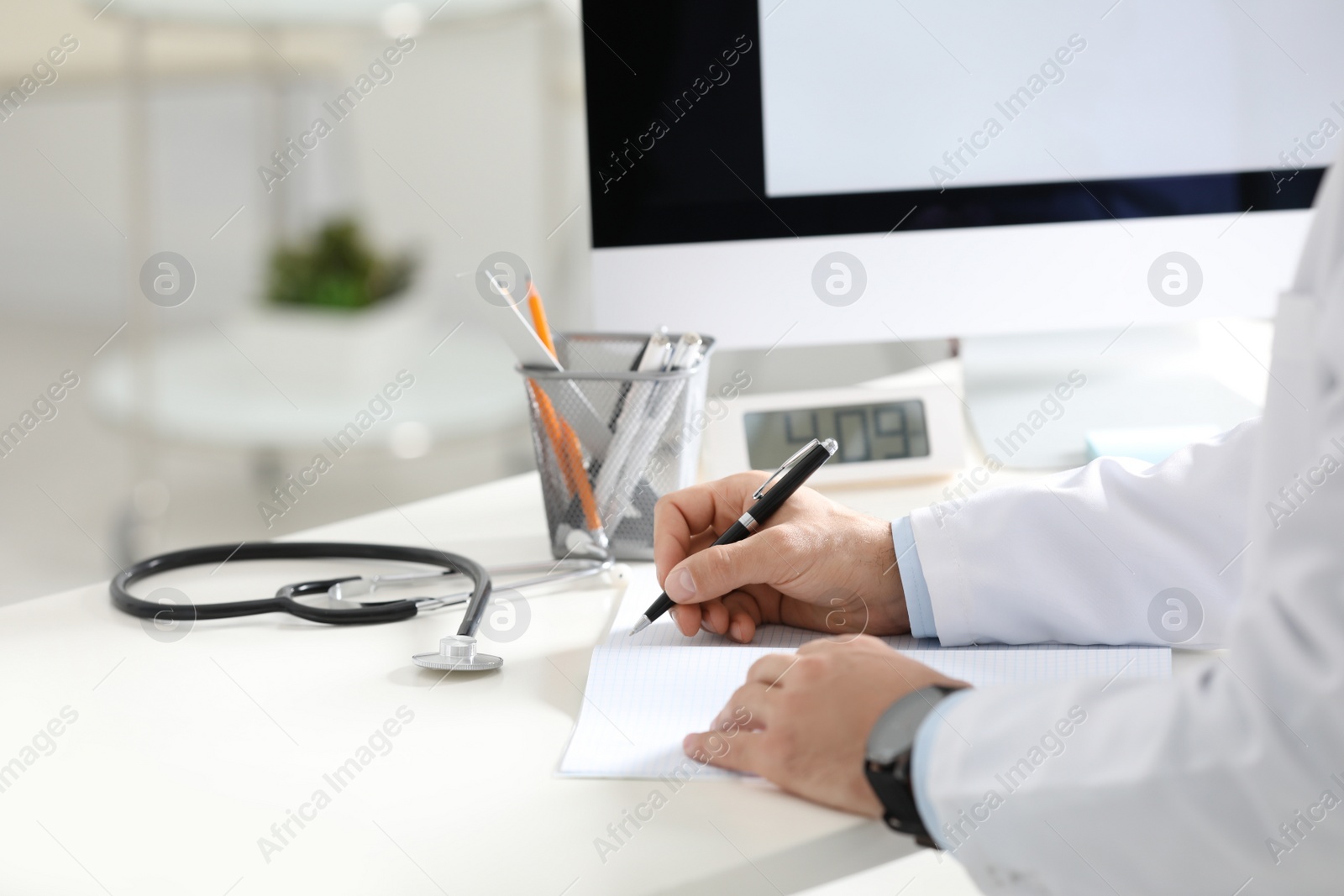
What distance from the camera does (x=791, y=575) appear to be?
A: 67 cm

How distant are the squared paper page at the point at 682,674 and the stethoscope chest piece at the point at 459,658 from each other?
0.06 m

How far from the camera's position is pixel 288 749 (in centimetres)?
53

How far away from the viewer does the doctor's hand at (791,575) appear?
653 mm

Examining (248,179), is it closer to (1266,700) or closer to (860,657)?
(860,657)

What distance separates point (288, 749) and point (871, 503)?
1.85 ft

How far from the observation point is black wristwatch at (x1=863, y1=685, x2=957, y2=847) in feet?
1.44

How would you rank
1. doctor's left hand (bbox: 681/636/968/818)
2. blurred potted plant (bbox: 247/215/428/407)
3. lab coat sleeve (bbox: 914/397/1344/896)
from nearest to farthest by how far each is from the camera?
lab coat sleeve (bbox: 914/397/1344/896) → doctor's left hand (bbox: 681/636/968/818) → blurred potted plant (bbox: 247/215/428/407)

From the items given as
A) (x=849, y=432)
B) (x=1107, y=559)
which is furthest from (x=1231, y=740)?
(x=849, y=432)

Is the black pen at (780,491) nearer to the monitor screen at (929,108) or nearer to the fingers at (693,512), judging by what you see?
the fingers at (693,512)

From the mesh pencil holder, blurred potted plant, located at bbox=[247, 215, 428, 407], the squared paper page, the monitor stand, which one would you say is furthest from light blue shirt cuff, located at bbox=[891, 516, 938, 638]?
blurred potted plant, located at bbox=[247, 215, 428, 407]

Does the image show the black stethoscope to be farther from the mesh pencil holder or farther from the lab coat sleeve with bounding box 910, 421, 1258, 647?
the lab coat sleeve with bounding box 910, 421, 1258, 647

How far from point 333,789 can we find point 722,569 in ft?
0.85

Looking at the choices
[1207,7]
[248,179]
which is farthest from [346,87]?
[1207,7]

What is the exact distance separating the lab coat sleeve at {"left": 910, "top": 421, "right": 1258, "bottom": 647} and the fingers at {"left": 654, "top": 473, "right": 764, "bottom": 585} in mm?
136
